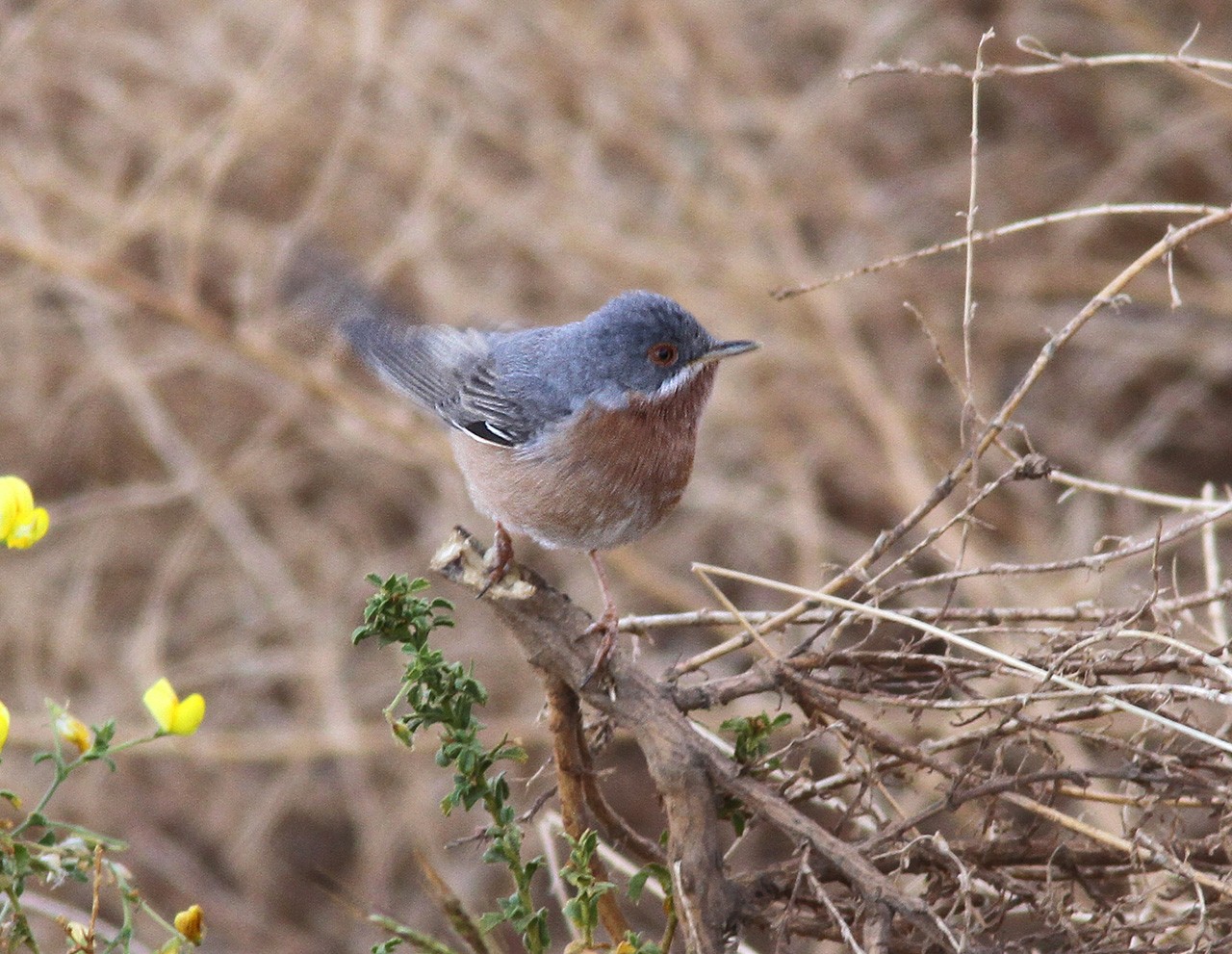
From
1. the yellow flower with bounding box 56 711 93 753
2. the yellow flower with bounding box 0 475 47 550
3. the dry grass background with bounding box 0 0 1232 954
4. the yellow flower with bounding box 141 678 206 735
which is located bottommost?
the dry grass background with bounding box 0 0 1232 954

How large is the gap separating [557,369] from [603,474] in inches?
16.4

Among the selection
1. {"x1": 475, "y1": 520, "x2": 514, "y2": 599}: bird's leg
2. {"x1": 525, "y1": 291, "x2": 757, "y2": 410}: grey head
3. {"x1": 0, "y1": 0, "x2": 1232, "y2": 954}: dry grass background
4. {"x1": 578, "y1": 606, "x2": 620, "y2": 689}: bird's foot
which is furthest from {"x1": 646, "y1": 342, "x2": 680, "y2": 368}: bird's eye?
{"x1": 0, "y1": 0, "x2": 1232, "y2": 954}: dry grass background

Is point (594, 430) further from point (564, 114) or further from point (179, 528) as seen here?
point (179, 528)

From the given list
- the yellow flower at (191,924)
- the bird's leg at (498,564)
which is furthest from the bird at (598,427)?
the yellow flower at (191,924)

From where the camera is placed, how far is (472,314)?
6285mm

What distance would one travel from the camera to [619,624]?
2480 millimetres

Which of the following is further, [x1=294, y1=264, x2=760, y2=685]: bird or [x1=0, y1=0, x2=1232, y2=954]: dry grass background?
[x1=0, y1=0, x2=1232, y2=954]: dry grass background

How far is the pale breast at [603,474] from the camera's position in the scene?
10.9 feet

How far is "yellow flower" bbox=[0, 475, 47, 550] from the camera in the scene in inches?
77.9

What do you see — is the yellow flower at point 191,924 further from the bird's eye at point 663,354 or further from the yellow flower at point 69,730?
the bird's eye at point 663,354

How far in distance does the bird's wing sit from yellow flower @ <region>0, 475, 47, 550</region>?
164 centimetres

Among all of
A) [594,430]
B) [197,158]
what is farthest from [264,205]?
[594,430]

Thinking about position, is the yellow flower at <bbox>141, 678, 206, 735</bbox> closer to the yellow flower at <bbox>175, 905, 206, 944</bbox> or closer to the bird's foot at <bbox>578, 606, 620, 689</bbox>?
the yellow flower at <bbox>175, 905, 206, 944</bbox>

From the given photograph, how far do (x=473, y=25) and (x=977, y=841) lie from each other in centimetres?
509
